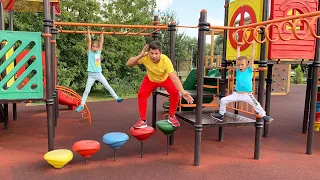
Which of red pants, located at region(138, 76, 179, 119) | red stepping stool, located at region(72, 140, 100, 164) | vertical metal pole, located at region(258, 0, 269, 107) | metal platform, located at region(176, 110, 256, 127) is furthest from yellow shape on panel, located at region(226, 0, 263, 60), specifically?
red stepping stool, located at region(72, 140, 100, 164)

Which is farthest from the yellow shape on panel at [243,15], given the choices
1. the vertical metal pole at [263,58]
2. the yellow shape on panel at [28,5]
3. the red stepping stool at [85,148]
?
the yellow shape on panel at [28,5]

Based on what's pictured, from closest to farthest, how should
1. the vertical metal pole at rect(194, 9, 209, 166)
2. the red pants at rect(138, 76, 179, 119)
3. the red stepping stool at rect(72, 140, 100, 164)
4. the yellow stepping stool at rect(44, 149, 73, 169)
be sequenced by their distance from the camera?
the yellow stepping stool at rect(44, 149, 73, 169), the red stepping stool at rect(72, 140, 100, 164), the vertical metal pole at rect(194, 9, 209, 166), the red pants at rect(138, 76, 179, 119)

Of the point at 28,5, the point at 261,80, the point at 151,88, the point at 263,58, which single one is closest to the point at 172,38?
the point at 151,88

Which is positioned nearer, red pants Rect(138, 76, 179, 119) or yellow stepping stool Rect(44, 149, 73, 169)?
yellow stepping stool Rect(44, 149, 73, 169)

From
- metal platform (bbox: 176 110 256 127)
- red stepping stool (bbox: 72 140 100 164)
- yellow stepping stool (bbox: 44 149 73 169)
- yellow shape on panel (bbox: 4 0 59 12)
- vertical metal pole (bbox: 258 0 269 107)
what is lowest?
yellow stepping stool (bbox: 44 149 73 169)

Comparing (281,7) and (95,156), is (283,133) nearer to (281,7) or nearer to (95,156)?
(281,7)

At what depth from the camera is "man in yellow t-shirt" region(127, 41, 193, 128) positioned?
4.66 meters

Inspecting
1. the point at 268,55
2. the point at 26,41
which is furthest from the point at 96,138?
the point at 268,55

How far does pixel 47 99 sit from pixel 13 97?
1.83 ft

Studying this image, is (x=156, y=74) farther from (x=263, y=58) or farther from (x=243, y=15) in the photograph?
(x=243, y=15)

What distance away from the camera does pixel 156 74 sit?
16.0ft

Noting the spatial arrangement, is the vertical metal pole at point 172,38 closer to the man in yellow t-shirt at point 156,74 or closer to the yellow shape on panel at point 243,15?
the man in yellow t-shirt at point 156,74

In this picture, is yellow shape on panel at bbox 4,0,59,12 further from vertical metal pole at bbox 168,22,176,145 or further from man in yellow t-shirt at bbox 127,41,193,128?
man in yellow t-shirt at bbox 127,41,193,128

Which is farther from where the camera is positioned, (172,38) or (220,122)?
(172,38)
